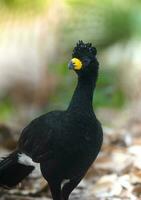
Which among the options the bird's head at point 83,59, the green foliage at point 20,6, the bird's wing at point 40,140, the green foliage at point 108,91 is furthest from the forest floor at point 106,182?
the green foliage at point 20,6

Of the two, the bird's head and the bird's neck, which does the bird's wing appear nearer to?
the bird's neck

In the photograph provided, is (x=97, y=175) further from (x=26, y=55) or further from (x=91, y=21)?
(x=26, y=55)

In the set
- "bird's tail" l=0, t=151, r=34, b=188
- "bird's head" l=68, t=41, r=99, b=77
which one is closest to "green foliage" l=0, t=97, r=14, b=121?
"bird's tail" l=0, t=151, r=34, b=188

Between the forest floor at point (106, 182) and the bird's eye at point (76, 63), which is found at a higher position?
the bird's eye at point (76, 63)

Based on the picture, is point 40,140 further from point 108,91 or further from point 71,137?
point 108,91

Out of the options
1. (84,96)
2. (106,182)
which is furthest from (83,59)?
(106,182)

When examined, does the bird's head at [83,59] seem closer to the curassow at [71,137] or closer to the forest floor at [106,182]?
the curassow at [71,137]

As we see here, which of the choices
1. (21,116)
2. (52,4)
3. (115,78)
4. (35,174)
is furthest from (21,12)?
(35,174)
